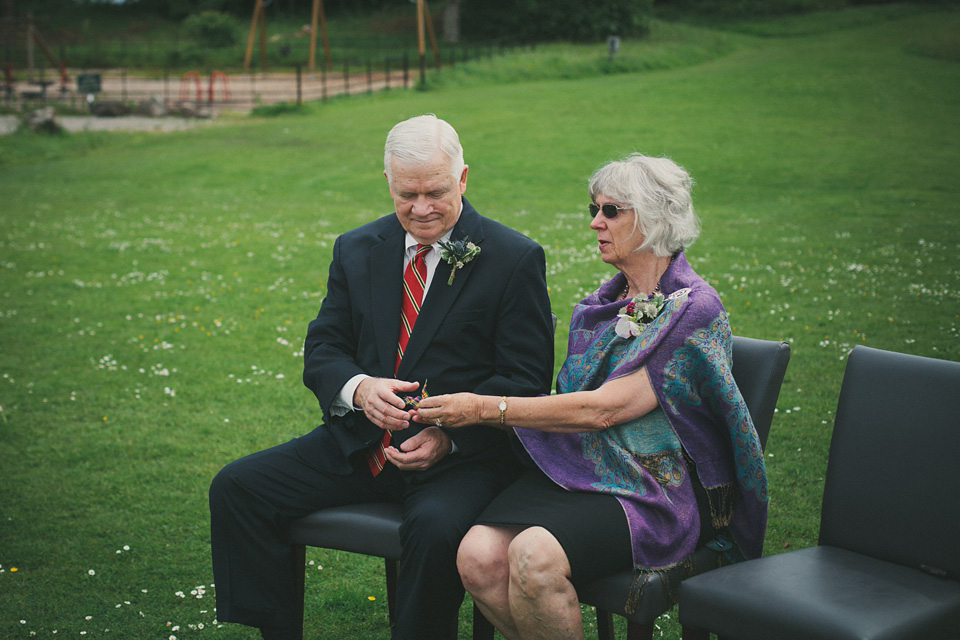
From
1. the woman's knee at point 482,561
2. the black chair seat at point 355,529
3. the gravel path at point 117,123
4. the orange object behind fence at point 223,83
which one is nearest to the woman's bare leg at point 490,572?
the woman's knee at point 482,561

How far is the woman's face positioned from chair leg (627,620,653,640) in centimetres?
116

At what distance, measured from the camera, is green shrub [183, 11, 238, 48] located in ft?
140

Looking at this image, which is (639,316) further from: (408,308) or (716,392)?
(408,308)

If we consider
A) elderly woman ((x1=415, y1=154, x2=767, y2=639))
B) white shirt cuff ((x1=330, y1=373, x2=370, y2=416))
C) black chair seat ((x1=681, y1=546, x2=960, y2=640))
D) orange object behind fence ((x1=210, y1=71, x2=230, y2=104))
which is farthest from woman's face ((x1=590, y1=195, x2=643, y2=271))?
orange object behind fence ((x1=210, y1=71, x2=230, y2=104))

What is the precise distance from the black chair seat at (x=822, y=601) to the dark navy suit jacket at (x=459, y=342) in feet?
3.06

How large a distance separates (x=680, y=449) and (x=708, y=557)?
367 mm

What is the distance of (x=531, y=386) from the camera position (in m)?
3.17

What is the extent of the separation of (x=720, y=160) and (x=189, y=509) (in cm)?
1506

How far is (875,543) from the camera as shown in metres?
2.85

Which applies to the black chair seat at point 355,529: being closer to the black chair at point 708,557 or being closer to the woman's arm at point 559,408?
the woman's arm at point 559,408

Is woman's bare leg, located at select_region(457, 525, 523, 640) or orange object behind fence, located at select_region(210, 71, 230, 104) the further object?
orange object behind fence, located at select_region(210, 71, 230, 104)

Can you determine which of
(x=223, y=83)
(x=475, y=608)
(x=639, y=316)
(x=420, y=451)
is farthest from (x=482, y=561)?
(x=223, y=83)

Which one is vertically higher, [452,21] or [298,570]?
[452,21]

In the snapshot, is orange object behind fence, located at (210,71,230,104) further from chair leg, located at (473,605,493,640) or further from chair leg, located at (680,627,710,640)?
chair leg, located at (680,627,710,640)
